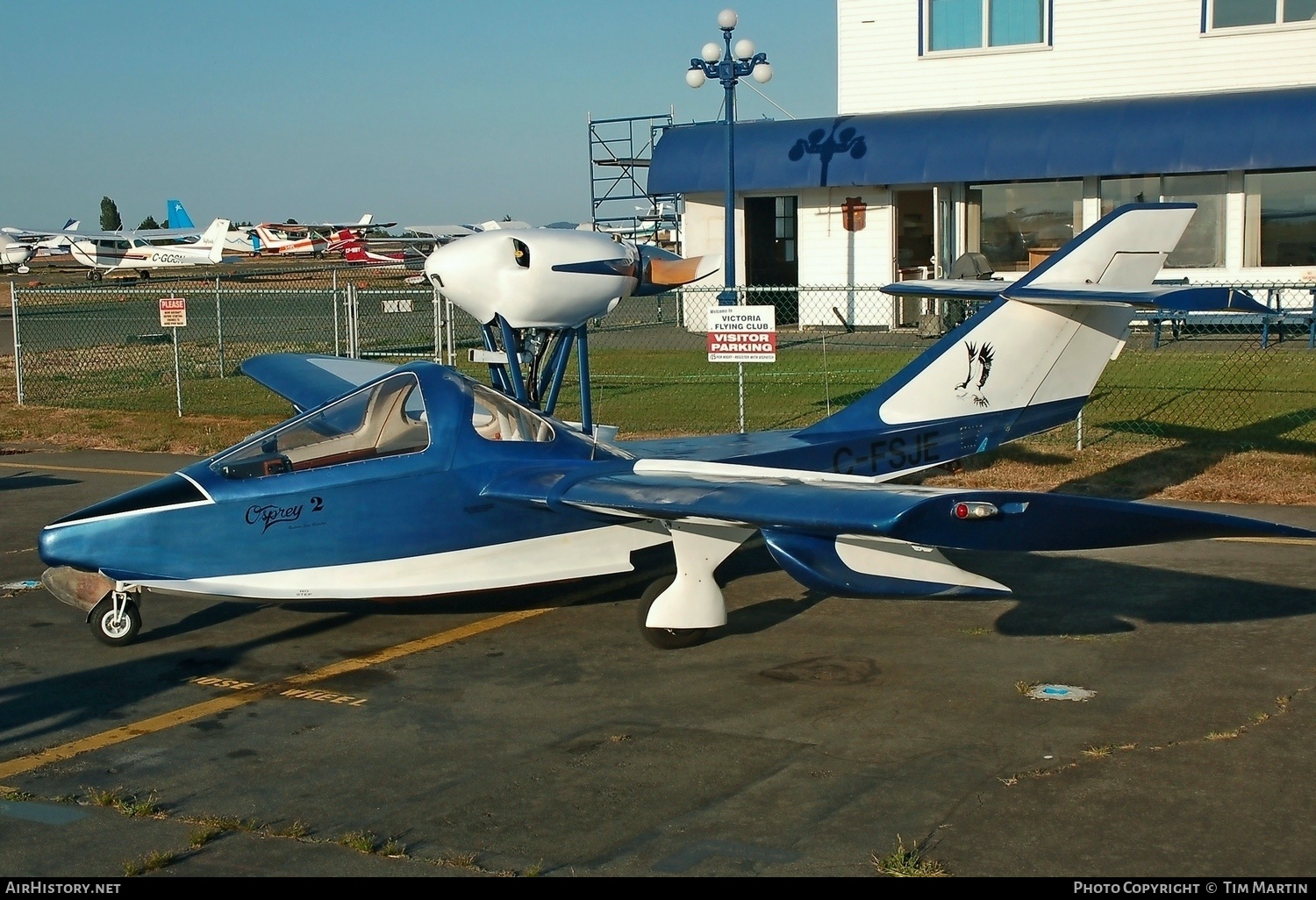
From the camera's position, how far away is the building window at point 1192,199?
1041 inches

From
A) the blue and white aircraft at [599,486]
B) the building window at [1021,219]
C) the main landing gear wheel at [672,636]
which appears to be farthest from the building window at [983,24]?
the main landing gear wheel at [672,636]

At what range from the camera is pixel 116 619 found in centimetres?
873

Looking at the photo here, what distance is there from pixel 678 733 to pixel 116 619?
13.1 ft

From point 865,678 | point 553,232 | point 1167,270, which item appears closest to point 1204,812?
point 865,678

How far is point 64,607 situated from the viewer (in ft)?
32.2

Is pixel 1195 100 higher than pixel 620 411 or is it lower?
higher

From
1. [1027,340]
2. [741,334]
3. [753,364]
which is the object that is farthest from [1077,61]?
[1027,340]

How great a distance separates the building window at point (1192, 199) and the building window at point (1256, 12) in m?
3.15

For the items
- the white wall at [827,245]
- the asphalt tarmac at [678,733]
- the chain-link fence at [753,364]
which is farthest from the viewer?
the white wall at [827,245]

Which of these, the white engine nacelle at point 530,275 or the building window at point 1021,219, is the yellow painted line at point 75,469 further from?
the building window at point 1021,219

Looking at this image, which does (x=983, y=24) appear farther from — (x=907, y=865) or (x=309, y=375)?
(x=907, y=865)

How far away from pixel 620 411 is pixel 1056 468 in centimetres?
644

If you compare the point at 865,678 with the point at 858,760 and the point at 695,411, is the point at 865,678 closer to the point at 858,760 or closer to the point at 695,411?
the point at 858,760

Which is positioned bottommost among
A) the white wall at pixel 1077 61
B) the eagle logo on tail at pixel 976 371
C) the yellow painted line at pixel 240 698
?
the yellow painted line at pixel 240 698
